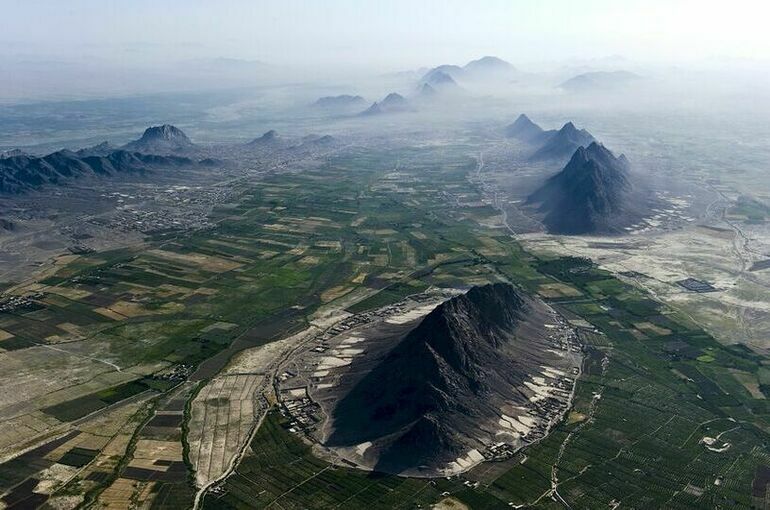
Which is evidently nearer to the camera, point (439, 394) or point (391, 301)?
point (439, 394)

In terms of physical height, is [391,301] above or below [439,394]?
below

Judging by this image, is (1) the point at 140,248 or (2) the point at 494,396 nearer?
(2) the point at 494,396

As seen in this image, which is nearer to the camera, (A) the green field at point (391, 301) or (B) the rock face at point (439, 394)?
(A) the green field at point (391, 301)

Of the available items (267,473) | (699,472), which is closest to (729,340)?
(699,472)

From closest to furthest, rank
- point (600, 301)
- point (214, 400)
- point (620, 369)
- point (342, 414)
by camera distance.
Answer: point (342, 414) → point (214, 400) → point (620, 369) → point (600, 301)

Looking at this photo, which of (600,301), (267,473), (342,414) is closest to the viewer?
(267,473)

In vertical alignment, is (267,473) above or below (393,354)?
below

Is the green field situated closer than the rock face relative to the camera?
A: Yes

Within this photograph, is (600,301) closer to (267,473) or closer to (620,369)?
(620,369)
